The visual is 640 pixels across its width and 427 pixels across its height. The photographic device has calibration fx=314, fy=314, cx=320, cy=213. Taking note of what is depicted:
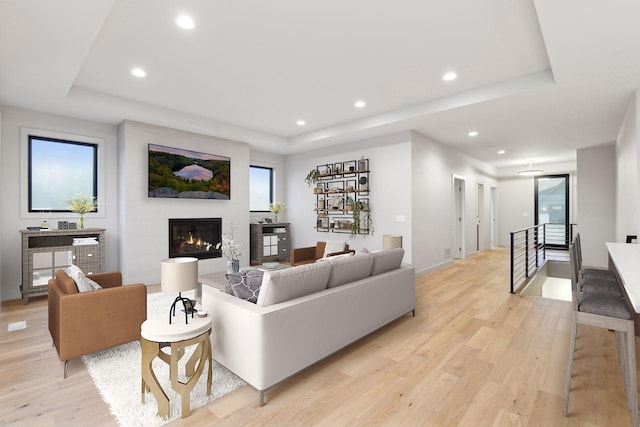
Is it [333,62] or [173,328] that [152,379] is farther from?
[333,62]

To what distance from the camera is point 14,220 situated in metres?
4.54

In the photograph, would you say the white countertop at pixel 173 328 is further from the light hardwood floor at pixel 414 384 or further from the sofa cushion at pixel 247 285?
the light hardwood floor at pixel 414 384

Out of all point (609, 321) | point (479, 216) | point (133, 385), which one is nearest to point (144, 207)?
point (133, 385)

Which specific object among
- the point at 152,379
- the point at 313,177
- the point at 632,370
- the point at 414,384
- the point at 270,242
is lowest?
the point at 414,384

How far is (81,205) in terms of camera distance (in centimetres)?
479

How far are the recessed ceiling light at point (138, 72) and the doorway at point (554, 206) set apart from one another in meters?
11.1

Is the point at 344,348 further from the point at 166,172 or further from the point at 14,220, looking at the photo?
the point at 14,220

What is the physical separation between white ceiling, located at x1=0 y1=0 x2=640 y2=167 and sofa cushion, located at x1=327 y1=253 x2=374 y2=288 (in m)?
2.10

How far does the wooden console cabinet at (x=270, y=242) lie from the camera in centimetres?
705

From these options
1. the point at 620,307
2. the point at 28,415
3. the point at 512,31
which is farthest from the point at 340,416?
the point at 512,31

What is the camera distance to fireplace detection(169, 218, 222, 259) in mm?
5703

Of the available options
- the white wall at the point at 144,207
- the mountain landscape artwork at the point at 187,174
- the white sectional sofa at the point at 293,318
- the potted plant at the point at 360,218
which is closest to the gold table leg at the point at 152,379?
the white sectional sofa at the point at 293,318

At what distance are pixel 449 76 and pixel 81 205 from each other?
18.1ft

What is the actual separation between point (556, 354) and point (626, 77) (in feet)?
9.90
